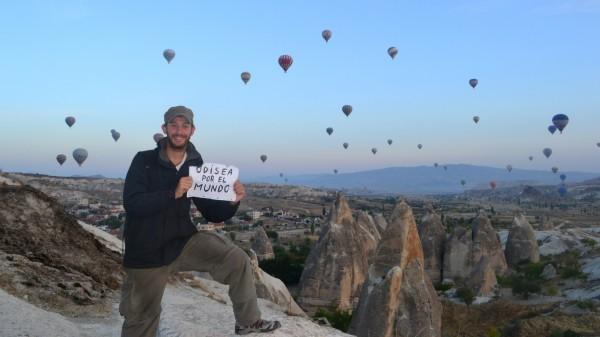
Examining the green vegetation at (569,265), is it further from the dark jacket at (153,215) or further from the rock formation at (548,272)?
the dark jacket at (153,215)

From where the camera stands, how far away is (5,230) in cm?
802

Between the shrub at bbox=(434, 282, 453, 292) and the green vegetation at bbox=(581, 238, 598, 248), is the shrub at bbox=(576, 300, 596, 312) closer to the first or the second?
the shrub at bbox=(434, 282, 453, 292)

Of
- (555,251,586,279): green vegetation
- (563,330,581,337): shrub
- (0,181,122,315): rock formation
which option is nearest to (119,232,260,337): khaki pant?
(0,181,122,315): rock formation

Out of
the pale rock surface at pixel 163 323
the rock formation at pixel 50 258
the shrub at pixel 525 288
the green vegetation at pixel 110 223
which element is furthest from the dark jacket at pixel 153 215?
the green vegetation at pixel 110 223

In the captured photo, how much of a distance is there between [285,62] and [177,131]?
31266 millimetres

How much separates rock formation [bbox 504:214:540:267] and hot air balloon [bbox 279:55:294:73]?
15.6 metres

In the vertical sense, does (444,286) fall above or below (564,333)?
below

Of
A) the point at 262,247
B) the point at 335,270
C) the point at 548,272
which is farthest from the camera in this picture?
the point at 262,247

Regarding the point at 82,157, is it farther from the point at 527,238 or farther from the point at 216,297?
the point at 216,297

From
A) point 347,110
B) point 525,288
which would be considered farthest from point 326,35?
A: point 525,288

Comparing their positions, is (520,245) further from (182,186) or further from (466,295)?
(182,186)

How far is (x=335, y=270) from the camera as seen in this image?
20.3 metres

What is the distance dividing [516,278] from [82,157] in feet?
95.1

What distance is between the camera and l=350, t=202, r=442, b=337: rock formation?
1067 cm
